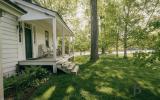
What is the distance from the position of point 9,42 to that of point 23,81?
10.5ft

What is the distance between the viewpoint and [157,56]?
5.68 m

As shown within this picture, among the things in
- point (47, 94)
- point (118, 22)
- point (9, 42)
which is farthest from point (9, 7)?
point (118, 22)

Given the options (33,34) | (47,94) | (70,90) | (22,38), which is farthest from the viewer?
(33,34)

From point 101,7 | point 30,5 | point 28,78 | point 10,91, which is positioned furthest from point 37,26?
point 101,7

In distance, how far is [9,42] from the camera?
10.7 meters

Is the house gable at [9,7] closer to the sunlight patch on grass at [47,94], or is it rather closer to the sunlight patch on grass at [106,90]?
the sunlight patch on grass at [47,94]

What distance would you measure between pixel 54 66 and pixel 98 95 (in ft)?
15.5

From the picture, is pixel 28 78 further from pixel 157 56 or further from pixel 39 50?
pixel 39 50

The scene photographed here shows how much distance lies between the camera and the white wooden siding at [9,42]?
393 inches

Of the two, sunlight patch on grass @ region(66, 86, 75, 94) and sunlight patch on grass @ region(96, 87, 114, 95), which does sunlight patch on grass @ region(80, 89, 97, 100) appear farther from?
sunlight patch on grass @ region(96, 87, 114, 95)

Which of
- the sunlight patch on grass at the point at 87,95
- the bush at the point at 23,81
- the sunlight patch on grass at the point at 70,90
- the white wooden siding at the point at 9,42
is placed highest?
the white wooden siding at the point at 9,42

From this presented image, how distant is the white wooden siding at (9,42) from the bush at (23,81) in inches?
48.3

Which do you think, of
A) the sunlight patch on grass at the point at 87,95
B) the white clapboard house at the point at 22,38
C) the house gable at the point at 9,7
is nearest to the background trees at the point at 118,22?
the sunlight patch on grass at the point at 87,95

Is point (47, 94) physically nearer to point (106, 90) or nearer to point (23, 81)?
point (23, 81)
